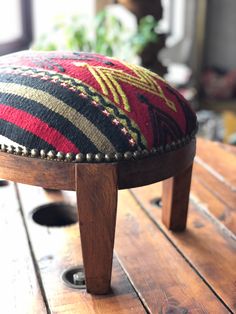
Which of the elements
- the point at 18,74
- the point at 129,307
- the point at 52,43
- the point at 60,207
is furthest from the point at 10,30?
the point at 129,307

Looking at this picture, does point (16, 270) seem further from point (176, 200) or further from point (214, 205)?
point (214, 205)

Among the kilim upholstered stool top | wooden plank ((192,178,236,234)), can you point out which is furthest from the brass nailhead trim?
wooden plank ((192,178,236,234))

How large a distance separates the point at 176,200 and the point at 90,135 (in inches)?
15.5

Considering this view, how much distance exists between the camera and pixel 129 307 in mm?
1022

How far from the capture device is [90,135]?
3.06ft

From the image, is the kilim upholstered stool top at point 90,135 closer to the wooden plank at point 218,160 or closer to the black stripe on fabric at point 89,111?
the black stripe on fabric at point 89,111

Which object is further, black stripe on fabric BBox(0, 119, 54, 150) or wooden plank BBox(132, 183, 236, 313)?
wooden plank BBox(132, 183, 236, 313)

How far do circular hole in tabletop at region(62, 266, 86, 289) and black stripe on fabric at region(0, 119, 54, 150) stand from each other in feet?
1.03

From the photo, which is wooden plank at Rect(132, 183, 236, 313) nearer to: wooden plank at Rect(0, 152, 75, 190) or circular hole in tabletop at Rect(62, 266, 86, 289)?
circular hole in tabletop at Rect(62, 266, 86, 289)

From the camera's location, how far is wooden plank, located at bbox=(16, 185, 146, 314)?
1020 mm

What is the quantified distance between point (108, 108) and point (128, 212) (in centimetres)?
51

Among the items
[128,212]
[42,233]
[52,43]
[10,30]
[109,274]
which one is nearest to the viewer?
[109,274]

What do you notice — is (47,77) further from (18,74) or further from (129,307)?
(129,307)

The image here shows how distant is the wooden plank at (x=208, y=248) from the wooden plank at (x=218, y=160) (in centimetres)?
20
